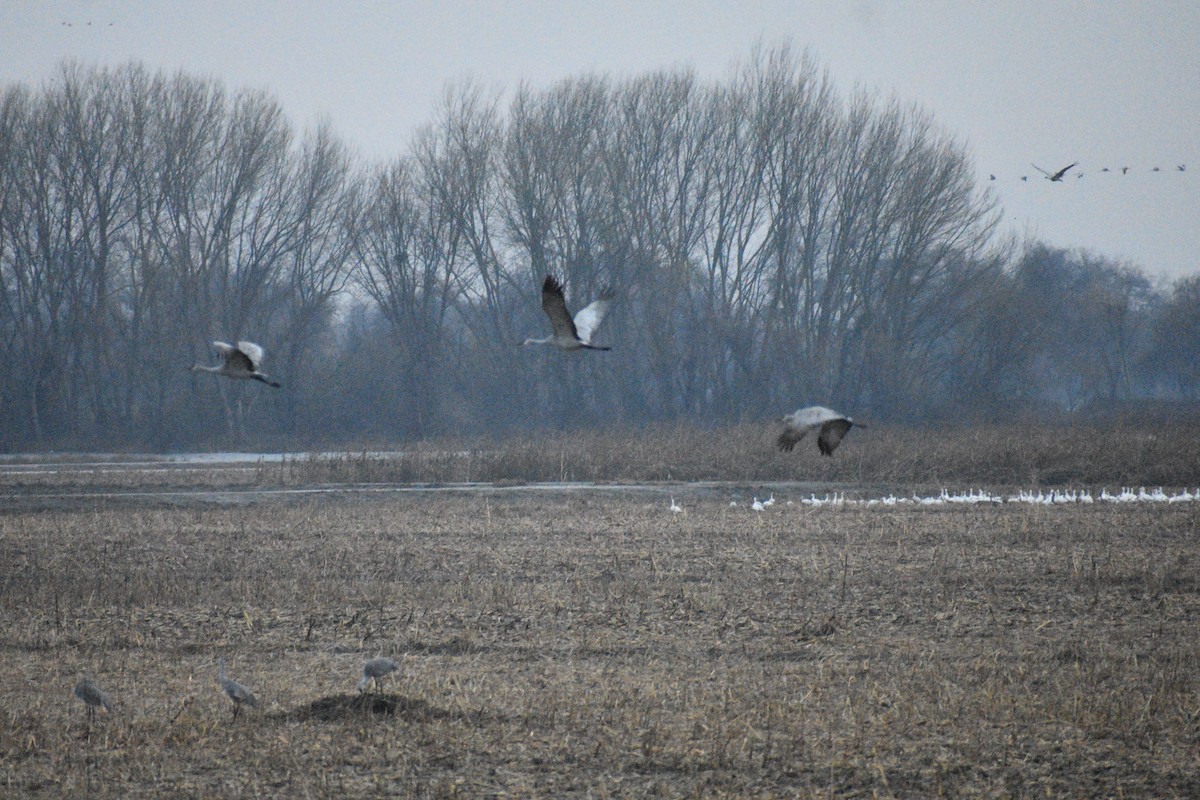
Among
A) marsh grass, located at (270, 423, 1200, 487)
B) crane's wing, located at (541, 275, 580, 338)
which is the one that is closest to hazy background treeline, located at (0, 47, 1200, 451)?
marsh grass, located at (270, 423, 1200, 487)

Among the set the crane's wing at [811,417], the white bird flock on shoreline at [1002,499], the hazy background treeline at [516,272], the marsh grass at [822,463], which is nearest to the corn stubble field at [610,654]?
the crane's wing at [811,417]

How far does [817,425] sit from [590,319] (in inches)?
113

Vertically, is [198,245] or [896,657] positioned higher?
[198,245]

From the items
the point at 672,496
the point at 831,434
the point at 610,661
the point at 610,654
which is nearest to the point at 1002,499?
the point at 672,496

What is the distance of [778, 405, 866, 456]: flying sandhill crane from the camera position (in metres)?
10.5

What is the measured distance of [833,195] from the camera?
50.5 metres

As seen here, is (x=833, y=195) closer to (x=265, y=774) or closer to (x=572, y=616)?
(x=572, y=616)

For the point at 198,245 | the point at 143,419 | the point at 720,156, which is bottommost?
the point at 143,419

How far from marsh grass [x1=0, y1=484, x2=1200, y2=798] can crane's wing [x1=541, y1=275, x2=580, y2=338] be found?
2459 mm

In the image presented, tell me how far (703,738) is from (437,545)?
9.36 m

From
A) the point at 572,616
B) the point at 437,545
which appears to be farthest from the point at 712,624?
the point at 437,545

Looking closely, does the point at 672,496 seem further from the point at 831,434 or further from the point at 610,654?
the point at 610,654

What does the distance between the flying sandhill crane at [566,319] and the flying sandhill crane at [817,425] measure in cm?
173

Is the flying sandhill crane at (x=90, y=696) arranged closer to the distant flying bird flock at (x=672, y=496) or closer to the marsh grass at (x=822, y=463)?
the distant flying bird flock at (x=672, y=496)
